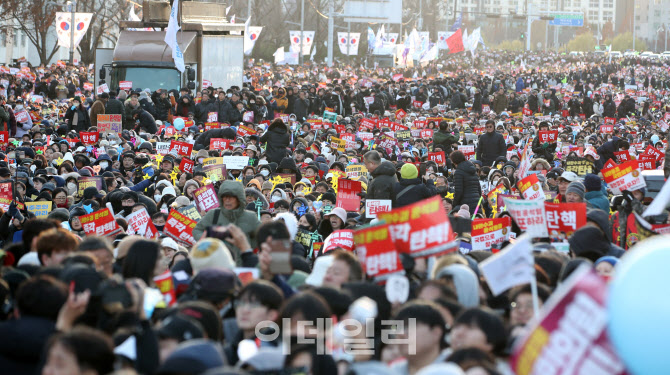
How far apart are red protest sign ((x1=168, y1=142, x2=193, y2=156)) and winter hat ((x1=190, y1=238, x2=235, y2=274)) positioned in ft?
33.4

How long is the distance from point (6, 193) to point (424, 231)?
615 centimetres

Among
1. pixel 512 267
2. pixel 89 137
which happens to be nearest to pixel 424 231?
pixel 512 267

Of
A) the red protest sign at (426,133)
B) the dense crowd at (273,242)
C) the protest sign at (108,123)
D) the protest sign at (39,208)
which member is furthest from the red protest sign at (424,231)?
the red protest sign at (426,133)

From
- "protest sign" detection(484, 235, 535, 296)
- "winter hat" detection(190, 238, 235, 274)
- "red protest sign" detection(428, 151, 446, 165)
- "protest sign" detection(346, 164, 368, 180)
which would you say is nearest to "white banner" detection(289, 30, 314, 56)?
"red protest sign" detection(428, 151, 446, 165)

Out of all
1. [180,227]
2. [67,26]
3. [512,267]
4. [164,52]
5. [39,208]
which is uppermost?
[67,26]

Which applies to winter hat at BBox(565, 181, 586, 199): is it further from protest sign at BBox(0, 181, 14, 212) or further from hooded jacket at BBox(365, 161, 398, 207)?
protest sign at BBox(0, 181, 14, 212)

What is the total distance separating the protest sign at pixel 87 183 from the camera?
518 inches

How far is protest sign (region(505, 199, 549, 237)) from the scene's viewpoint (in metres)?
8.44

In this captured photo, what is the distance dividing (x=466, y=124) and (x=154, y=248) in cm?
1988

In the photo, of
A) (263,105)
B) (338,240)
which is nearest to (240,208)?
(338,240)

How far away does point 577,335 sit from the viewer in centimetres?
360

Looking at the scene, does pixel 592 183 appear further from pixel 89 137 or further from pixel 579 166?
pixel 89 137

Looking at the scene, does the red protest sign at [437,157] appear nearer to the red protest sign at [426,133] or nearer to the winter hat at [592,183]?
the red protest sign at [426,133]

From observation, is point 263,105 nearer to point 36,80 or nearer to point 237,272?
point 36,80
